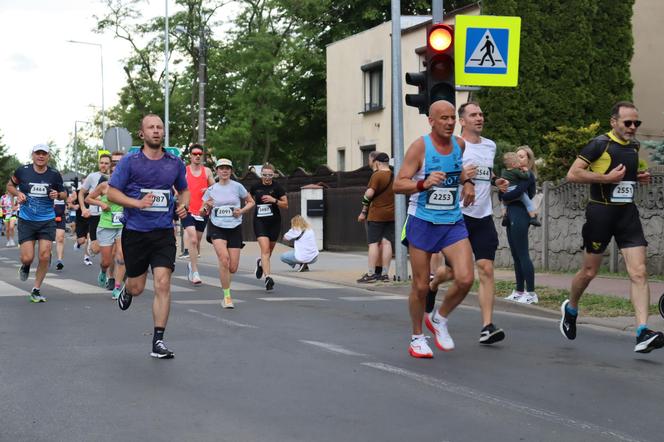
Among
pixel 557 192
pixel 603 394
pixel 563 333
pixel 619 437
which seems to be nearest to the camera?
pixel 619 437

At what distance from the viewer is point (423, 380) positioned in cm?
725

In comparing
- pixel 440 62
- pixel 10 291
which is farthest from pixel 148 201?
pixel 10 291

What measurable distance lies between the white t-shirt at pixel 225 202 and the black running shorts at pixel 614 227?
5.54m

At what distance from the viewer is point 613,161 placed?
859 centimetres

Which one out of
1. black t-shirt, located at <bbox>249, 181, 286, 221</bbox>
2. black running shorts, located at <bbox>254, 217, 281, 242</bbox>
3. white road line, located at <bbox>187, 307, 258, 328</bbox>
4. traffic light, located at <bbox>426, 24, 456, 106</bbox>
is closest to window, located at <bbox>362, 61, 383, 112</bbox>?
black t-shirt, located at <bbox>249, 181, 286, 221</bbox>

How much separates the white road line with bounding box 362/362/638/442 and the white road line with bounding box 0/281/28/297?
750cm

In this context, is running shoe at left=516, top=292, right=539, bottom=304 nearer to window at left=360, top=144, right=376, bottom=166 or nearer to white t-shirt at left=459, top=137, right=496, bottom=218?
white t-shirt at left=459, top=137, right=496, bottom=218

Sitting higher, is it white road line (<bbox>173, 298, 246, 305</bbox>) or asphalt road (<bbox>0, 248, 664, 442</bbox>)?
asphalt road (<bbox>0, 248, 664, 442</bbox>)

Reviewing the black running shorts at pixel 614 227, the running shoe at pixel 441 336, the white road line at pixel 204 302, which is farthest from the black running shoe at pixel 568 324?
the white road line at pixel 204 302

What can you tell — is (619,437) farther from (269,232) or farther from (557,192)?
(557,192)

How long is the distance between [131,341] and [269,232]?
6.17 metres

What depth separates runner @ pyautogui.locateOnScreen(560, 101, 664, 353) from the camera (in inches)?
334

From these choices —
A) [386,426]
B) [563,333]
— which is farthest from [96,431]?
[563,333]

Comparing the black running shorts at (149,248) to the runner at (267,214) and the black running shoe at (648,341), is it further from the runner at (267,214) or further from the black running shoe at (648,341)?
the runner at (267,214)
